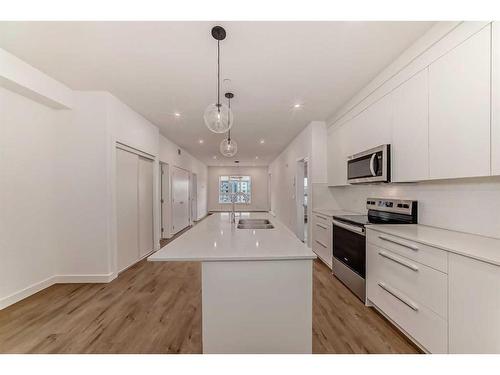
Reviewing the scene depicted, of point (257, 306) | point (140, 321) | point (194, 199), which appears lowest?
point (140, 321)

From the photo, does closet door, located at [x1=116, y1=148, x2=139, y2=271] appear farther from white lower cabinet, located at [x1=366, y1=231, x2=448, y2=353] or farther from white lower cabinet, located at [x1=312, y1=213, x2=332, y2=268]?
white lower cabinet, located at [x1=366, y1=231, x2=448, y2=353]

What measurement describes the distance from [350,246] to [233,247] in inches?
70.2

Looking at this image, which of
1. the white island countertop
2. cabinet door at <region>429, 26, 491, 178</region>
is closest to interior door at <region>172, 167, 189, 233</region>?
the white island countertop

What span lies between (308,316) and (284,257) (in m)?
0.50

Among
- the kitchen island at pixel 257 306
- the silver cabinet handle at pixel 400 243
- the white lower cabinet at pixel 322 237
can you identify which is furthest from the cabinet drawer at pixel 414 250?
the white lower cabinet at pixel 322 237

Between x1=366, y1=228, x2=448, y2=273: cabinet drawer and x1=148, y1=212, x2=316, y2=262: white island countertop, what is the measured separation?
90 cm

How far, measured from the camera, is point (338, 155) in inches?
147

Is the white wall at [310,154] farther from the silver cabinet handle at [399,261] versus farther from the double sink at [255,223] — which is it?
the silver cabinet handle at [399,261]

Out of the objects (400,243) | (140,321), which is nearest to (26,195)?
(140,321)

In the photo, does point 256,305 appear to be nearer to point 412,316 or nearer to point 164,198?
point 412,316

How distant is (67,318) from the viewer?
2.20 m

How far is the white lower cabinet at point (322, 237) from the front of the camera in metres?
3.46

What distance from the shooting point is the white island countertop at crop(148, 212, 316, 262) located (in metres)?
1.36
